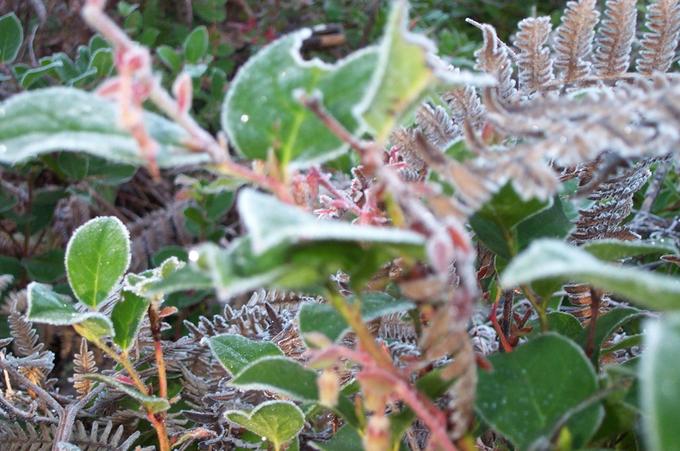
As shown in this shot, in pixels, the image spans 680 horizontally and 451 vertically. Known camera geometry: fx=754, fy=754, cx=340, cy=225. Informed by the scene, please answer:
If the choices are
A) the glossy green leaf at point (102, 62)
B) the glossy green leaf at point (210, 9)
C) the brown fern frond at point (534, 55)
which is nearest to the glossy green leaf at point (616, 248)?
the brown fern frond at point (534, 55)

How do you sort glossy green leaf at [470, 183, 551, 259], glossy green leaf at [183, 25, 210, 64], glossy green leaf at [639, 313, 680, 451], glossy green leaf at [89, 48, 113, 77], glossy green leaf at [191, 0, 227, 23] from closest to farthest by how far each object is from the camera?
glossy green leaf at [639, 313, 680, 451], glossy green leaf at [470, 183, 551, 259], glossy green leaf at [89, 48, 113, 77], glossy green leaf at [183, 25, 210, 64], glossy green leaf at [191, 0, 227, 23]

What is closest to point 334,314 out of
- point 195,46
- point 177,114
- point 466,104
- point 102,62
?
point 177,114

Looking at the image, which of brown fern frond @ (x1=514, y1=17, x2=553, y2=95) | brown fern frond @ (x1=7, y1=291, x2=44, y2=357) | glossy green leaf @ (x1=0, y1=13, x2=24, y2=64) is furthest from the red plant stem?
glossy green leaf @ (x1=0, y1=13, x2=24, y2=64)

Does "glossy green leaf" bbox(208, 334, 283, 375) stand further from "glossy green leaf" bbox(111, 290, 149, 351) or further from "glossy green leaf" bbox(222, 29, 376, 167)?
"glossy green leaf" bbox(222, 29, 376, 167)

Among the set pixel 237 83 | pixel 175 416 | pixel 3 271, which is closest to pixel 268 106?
pixel 237 83

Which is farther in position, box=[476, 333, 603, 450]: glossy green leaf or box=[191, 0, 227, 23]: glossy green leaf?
box=[191, 0, 227, 23]: glossy green leaf

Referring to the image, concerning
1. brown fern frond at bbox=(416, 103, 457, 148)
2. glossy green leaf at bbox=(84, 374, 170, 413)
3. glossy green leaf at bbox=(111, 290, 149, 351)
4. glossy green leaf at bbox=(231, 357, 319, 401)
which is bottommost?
glossy green leaf at bbox=(84, 374, 170, 413)

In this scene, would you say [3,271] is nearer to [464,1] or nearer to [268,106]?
[268,106]

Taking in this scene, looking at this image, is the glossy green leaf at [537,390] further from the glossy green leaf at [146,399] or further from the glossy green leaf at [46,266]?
the glossy green leaf at [46,266]
